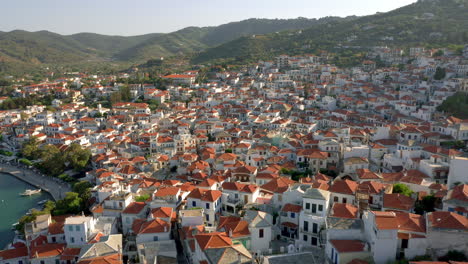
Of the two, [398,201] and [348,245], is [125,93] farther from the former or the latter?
[348,245]

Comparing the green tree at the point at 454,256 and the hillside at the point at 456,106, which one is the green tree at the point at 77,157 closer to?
the green tree at the point at 454,256

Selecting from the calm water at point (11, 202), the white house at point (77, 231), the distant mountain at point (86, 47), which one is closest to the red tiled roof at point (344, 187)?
the white house at point (77, 231)

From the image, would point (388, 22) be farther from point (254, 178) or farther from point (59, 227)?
point (59, 227)

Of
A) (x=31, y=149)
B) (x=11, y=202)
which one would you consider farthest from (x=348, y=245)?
(x=31, y=149)

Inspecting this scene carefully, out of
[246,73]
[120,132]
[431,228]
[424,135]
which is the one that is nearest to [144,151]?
[120,132]

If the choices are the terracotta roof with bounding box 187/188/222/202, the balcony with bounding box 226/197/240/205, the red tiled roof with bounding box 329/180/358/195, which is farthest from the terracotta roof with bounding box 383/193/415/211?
the terracotta roof with bounding box 187/188/222/202

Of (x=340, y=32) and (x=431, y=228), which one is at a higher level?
(x=340, y=32)

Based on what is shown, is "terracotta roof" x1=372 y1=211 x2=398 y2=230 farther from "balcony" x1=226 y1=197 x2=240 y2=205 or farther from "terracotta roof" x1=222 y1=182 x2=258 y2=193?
Result: "balcony" x1=226 y1=197 x2=240 y2=205
